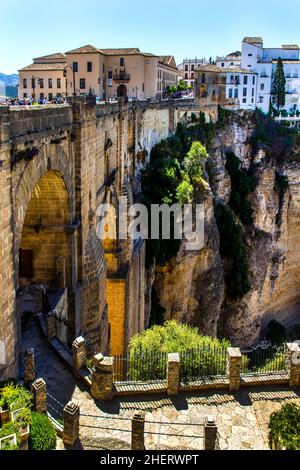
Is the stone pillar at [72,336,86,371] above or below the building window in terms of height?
below

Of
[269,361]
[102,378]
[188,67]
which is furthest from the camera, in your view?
[188,67]

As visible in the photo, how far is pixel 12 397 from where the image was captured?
1182 cm

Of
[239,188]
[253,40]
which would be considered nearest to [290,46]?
[253,40]

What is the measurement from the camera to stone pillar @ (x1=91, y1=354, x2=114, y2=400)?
51.3 feet

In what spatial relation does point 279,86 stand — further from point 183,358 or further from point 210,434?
point 210,434

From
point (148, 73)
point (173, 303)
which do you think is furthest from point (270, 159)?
point (173, 303)

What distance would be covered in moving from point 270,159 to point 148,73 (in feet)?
61.4

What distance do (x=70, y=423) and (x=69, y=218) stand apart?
6884mm

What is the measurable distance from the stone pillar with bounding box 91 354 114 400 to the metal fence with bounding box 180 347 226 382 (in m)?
2.66

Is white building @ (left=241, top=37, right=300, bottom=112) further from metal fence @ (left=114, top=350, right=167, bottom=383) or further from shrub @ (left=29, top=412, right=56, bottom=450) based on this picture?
shrub @ (left=29, top=412, right=56, bottom=450)

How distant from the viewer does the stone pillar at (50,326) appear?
16.5 metres

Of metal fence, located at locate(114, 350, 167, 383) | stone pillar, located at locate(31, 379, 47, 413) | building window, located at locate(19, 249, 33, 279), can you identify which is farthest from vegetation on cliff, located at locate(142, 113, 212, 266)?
stone pillar, located at locate(31, 379, 47, 413)

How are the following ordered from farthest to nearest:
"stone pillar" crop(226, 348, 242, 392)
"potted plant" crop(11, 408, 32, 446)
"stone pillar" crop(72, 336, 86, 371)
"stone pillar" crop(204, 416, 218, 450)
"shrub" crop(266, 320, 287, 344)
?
"shrub" crop(266, 320, 287, 344) < "stone pillar" crop(226, 348, 242, 392) < "stone pillar" crop(72, 336, 86, 371) < "stone pillar" crop(204, 416, 218, 450) < "potted plant" crop(11, 408, 32, 446)

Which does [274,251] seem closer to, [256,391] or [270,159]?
[270,159]
